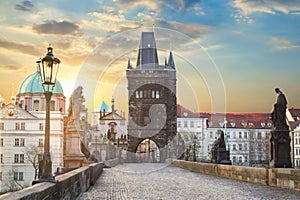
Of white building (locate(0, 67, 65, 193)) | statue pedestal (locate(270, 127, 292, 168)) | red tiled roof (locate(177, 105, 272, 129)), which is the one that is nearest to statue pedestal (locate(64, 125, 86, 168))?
statue pedestal (locate(270, 127, 292, 168))

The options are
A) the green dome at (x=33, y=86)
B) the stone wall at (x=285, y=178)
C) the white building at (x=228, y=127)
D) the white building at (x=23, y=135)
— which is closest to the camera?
the stone wall at (x=285, y=178)

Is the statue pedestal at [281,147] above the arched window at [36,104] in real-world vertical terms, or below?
below

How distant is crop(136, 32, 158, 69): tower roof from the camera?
8936 centimetres

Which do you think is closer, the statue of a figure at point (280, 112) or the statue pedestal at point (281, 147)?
the statue pedestal at point (281, 147)

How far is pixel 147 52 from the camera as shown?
9081 cm

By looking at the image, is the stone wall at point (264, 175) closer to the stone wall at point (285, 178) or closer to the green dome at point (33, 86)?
the stone wall at point (285, 178)

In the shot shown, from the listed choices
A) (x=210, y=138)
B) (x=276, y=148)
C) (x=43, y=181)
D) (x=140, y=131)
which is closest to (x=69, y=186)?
(x=43, y=181)

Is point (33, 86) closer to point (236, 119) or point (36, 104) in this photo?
point (36, 104)

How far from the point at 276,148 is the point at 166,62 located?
80518mm

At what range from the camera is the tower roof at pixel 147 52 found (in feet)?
293

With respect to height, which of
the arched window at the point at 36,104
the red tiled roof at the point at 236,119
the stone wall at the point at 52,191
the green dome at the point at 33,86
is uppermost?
the green dome at the point at 33,86

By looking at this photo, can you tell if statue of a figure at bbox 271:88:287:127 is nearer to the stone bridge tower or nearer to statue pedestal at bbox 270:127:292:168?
statue pedestal at bbox 270:127:292:168

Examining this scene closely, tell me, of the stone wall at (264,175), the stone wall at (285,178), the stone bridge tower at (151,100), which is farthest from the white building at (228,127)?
the stone wall at (285,178)

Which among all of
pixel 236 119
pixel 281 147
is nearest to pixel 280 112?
pixel 281 147
